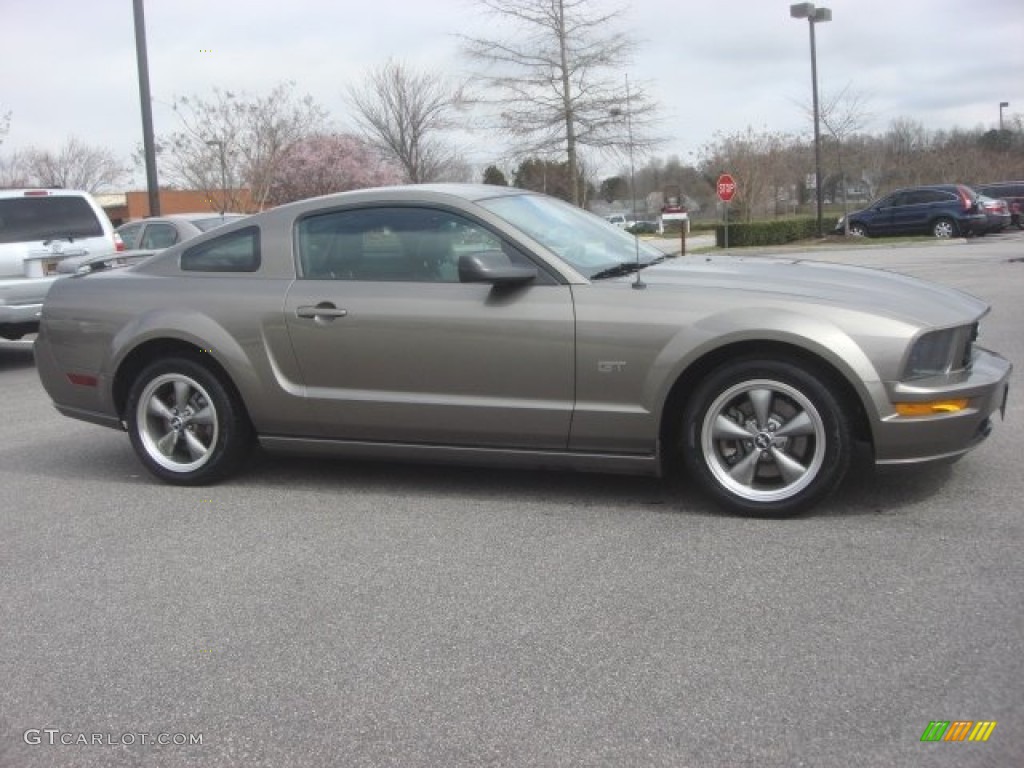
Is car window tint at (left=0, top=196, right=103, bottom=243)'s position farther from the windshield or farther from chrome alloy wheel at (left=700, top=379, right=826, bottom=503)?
chrome alloy wheel at (left=700, top=379, right=826, bottom=503)

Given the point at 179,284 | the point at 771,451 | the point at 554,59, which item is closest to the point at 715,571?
the point at 771,451

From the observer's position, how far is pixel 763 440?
14.4 ft

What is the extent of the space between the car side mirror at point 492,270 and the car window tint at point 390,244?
0.14 m

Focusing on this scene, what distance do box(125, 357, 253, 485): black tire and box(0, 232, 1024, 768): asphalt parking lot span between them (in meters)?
0.16

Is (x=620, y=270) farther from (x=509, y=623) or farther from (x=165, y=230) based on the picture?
(x=165, y=230)

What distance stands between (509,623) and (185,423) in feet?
8.79

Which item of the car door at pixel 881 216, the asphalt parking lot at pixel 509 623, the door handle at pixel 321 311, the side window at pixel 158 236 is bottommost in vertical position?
the asphalt parking lot at pixel 509 623

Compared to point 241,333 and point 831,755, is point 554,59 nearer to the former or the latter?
point 241,333

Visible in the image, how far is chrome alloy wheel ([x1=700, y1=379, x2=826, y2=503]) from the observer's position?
432 centimetres

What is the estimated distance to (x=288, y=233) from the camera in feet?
17.2

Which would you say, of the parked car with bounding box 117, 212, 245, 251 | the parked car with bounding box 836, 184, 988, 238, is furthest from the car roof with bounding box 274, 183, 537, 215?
the parked car with bounding box 836, 184, 988, 238

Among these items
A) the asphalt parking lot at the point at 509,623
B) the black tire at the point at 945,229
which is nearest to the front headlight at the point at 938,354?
the asphalt parking lot at the point at 509,623

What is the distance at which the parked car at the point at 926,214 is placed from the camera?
94.6 ft

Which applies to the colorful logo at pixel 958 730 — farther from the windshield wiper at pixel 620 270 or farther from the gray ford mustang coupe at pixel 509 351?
the windshield wiper at pixel 620 270
